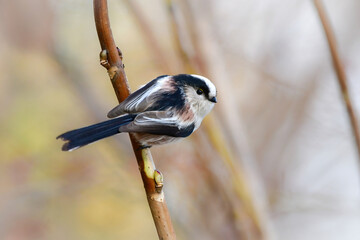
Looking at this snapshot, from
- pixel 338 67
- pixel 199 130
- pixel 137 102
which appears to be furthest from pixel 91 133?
pixel 199 130

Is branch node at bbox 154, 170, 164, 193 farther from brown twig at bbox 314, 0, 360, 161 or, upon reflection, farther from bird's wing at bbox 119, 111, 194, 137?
brown twig at bbox 314, 0, 360, 161

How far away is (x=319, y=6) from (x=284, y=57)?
1.97m

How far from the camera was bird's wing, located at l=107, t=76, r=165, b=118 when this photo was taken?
128 cm

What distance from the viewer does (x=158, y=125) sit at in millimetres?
1360

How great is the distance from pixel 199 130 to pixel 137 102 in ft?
4.25

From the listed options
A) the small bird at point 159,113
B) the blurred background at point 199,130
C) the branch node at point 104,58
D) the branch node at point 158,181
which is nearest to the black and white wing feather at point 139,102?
the small bird at point 159,113

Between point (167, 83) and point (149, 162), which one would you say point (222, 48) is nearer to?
point (167, 83)

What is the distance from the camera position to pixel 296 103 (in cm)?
333

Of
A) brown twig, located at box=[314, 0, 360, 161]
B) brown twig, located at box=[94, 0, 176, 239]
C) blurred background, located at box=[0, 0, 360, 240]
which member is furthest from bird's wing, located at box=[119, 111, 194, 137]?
blurred background, located at box=[0, 0, 360, 240]

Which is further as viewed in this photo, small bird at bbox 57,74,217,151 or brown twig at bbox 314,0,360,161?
brown twig at bbox 314,0,360,161

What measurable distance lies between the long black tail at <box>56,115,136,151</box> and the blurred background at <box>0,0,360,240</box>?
1.11 m

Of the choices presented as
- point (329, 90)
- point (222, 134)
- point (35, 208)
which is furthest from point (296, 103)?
point (35, 208)

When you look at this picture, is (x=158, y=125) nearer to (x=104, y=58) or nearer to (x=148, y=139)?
(x=148, y=139)

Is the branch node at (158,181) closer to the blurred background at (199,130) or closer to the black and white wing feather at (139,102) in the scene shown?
the black and white wing feather at (139,102)
